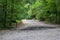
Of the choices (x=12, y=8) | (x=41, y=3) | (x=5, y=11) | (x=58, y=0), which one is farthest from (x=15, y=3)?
(x=41, y=3)

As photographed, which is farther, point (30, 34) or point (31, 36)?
point (30, 34)

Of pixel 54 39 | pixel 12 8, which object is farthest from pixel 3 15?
pixel 54 39

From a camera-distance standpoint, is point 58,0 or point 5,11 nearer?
point 5,11

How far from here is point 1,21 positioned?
64.0ft

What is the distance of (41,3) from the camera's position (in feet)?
104

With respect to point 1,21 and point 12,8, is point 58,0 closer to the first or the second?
point 12,8

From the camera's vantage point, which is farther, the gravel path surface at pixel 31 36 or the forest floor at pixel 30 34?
the forest floor at pixel 30 34

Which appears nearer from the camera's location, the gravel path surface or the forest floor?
the gravel path surface

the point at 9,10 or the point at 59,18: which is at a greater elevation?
the point at 9,10

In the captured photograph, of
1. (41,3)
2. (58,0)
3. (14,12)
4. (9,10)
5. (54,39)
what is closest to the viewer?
(54,39)

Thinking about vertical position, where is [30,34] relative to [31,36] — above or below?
below

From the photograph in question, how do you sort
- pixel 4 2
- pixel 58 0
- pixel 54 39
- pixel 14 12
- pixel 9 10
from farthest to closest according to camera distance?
pixel 58 0 → pixel 14 12 → pixel 9 10 → pixel 4 2 → pixel 54 39

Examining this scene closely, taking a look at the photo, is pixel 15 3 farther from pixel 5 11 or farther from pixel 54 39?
pixel 54 39

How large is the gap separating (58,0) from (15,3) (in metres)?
6.00
